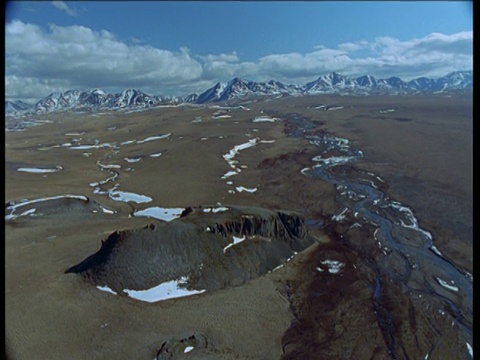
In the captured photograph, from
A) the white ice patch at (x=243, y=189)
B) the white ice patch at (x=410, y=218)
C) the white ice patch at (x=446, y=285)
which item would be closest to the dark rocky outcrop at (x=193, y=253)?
the white ice patch at (x=446, y=285)

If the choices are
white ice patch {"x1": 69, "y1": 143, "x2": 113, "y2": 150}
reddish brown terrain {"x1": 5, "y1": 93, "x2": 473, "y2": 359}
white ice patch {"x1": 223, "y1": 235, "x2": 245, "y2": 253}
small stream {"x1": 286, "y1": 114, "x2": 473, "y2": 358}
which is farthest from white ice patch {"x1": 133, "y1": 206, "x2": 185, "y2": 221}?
white ice patch {"x1": 69, "y1": 143, "x2": 113, "y2": 150}

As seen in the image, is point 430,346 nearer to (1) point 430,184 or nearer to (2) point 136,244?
(2) point 136,244

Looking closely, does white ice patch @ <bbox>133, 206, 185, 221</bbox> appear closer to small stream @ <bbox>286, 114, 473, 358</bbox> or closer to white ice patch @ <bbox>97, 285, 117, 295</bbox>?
white ice patch @ <bbox>97, 285, 117, 295</bbox>

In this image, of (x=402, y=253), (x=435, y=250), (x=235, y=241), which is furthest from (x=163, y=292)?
(x=435, y=250)

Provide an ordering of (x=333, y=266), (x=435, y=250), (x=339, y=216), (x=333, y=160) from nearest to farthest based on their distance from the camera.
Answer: (x=333, y=266)
(x=435, y=250)
(x=339, y=216)
(x=333, y=160)

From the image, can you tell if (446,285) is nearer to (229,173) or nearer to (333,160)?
(229,173)

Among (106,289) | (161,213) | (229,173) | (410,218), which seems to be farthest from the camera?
(229,173)
